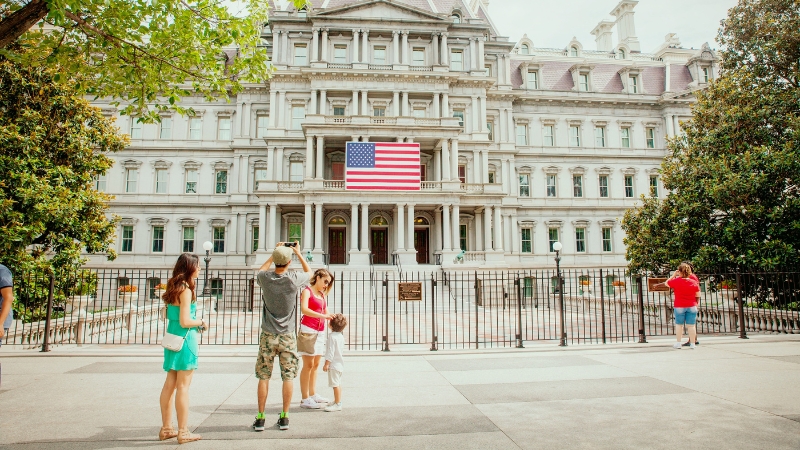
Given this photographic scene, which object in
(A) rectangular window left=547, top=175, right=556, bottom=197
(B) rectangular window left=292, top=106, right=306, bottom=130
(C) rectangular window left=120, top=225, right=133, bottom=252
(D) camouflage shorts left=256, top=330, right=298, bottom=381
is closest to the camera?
(D) camouflage shorts left=256, top=330, right=298, bottom=381

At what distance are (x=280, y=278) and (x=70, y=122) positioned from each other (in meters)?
13.9

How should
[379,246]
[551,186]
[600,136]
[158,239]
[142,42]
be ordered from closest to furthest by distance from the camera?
[142,42], [379,246], [158,239], [551,186], [600,136]

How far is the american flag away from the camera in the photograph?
27.6 metres

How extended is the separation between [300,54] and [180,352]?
33284 millimetres

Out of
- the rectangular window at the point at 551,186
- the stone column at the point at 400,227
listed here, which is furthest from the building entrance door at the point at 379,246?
the rectangular window at the point at 551,186

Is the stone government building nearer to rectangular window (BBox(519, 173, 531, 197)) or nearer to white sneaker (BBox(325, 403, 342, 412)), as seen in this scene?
rectangular window (BBox(519, 173, 531, 197))

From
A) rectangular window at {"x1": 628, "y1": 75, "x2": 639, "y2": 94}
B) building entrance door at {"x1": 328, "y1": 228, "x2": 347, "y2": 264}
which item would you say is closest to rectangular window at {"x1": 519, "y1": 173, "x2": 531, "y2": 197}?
rectangular window at {"x1": 628, "y1": 75, "x2": 639, "y2": 94}

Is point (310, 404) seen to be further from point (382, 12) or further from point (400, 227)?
point (382, 12)

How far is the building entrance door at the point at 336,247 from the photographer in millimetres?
33062

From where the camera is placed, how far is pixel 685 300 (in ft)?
33.5

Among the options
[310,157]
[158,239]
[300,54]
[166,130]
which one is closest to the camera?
[310,157]

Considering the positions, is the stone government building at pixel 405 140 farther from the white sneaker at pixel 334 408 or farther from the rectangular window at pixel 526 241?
the white sneaker at pixel 334 408

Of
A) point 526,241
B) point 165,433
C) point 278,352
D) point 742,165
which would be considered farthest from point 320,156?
point 165,433

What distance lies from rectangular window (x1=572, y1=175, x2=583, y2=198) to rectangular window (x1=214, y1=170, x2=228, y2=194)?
27084 mm
